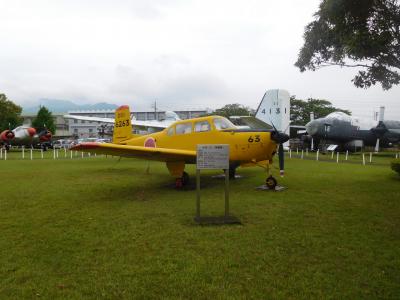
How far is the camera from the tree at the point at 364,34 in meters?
8.91

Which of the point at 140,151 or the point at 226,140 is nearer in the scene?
the point at 140,151

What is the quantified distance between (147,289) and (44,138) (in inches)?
1501

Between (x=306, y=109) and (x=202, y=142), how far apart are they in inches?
2420

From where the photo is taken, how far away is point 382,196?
8742mm

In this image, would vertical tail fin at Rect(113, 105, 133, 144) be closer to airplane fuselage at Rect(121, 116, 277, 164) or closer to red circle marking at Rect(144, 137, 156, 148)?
red circle marking at Rect(144, 137, 156, 148)

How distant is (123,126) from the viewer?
1486cm

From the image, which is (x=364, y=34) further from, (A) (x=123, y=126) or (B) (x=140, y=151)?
(A) (x=123, y=126)

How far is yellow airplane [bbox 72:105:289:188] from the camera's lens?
894 centimetres

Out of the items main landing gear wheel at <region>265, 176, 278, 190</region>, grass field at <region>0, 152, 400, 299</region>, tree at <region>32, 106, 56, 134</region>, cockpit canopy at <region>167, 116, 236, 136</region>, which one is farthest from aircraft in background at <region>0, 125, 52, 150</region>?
tree at <region>32, 106, 56, 134</region>

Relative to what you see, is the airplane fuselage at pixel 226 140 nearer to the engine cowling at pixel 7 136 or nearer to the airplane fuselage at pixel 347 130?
the airplane fuselage at pixel 347 130

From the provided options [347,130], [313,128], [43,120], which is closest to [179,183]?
[313,128]

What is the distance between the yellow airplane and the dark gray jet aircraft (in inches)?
851

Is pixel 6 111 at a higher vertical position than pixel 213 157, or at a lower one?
higher

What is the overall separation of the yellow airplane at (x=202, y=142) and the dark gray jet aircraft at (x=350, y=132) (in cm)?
2161
